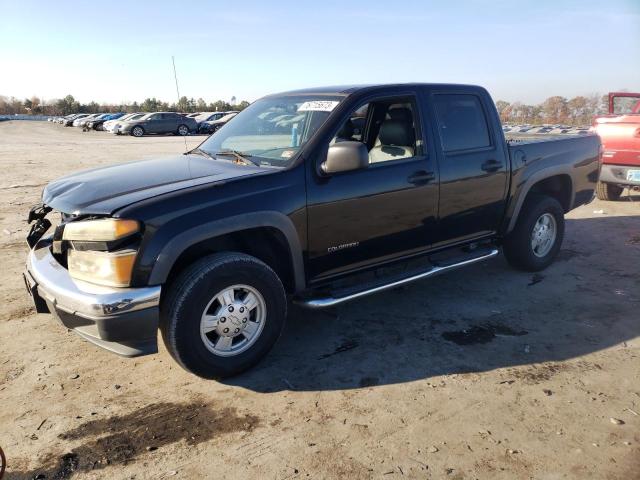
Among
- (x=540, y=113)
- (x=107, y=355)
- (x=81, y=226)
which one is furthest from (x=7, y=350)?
(x=540, y=113)

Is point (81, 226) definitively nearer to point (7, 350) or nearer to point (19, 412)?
point (19, 412)

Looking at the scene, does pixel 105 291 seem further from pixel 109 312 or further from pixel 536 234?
pixel 536 234

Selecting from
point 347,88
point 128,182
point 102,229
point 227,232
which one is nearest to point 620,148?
point 347,88

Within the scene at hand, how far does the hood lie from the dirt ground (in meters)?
1.18

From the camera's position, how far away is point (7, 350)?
3670 mm

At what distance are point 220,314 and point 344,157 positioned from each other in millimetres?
1330

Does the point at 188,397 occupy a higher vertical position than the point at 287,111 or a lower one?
lower

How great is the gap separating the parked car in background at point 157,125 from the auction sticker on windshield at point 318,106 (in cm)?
2828

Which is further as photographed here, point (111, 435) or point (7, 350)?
point (7, 350)

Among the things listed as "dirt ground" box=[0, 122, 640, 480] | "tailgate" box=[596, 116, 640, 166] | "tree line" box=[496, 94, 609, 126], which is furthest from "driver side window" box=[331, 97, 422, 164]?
"tree line" box=[496, 94, 609, 126]

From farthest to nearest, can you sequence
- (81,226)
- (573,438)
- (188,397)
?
(188,397) < (81,226) < (573,438)

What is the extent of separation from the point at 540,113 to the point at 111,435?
62.0 feet

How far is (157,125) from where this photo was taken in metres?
31.0

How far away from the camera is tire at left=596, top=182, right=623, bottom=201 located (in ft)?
29.3
